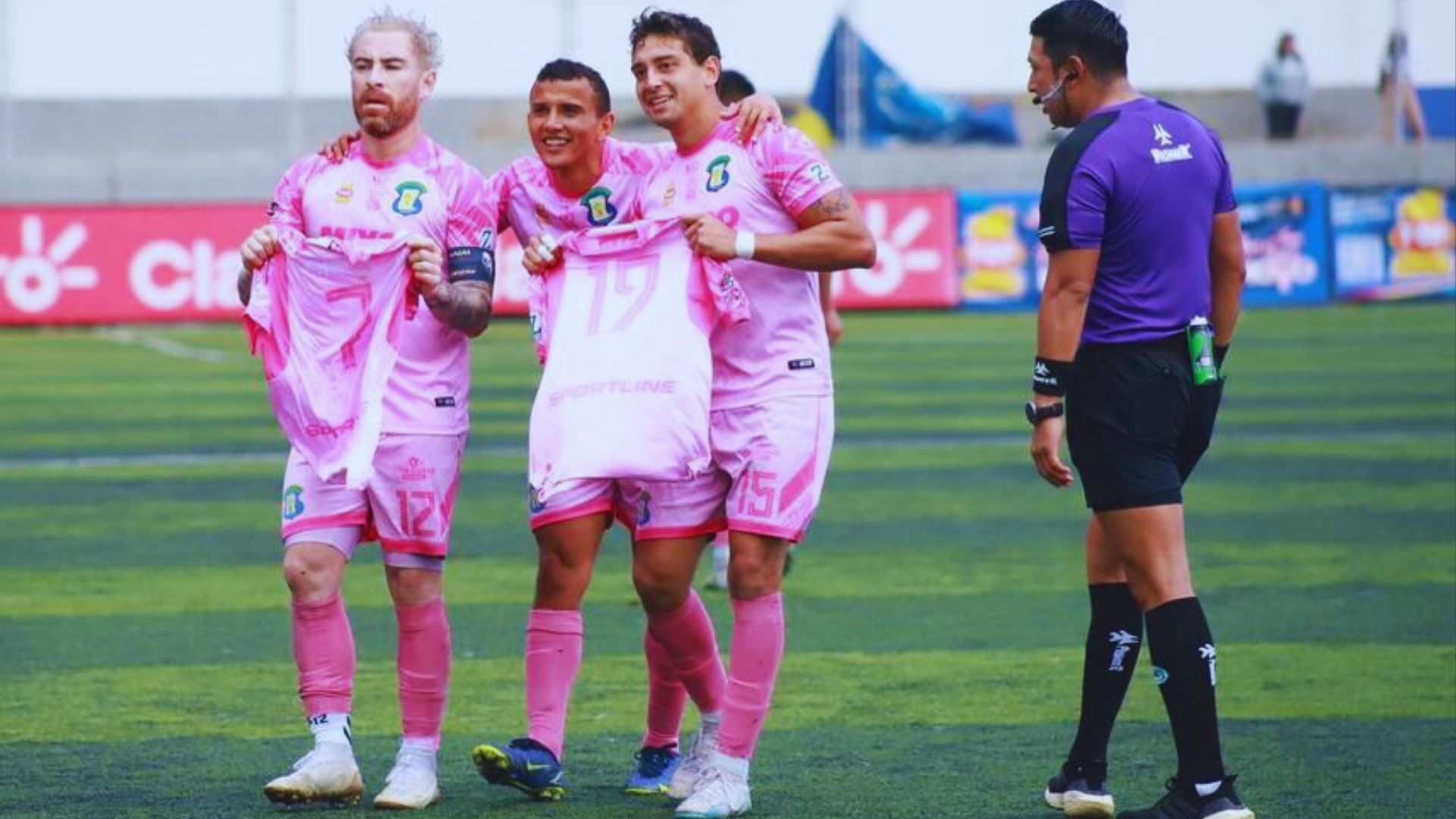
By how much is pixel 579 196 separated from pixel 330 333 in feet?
2.55

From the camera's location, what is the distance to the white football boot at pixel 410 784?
6.57 meters

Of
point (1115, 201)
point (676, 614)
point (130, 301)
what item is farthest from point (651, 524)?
point (130, 301)

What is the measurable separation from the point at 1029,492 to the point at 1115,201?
790 centimetres

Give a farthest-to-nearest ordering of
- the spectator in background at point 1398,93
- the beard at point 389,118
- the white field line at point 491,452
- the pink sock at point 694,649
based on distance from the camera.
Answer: the spectator in background at point 1398,93 < the white field line at point 491,452 < the pink sock at point 694,649 < the beard at point 389,118

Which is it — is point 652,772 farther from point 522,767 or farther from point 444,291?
point 444,291

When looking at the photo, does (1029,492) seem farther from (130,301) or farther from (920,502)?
(130,301)

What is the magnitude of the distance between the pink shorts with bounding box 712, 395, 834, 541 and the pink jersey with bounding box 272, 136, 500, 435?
2.54 ft

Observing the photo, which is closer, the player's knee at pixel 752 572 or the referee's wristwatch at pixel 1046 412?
the referee's wristwatch at pixel 1046 412

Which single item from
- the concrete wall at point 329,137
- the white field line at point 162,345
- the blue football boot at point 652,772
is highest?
the concrete wall at point 329,137

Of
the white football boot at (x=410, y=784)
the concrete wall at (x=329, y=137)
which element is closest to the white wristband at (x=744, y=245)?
the white football boot at (x=410, y=784)

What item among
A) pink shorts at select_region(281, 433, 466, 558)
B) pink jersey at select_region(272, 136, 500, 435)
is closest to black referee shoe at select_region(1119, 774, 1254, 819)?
pink shorts at select_region(281, 433, 466, 558)

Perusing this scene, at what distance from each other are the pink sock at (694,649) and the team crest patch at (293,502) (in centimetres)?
99

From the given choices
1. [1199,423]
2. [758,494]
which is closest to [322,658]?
[758,494]

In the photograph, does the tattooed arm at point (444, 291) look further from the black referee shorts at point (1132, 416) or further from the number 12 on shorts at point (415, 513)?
the black referee shorts at point (1132, 416)
